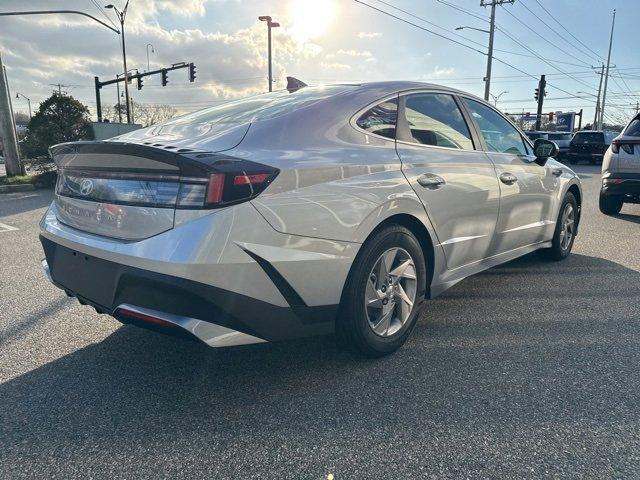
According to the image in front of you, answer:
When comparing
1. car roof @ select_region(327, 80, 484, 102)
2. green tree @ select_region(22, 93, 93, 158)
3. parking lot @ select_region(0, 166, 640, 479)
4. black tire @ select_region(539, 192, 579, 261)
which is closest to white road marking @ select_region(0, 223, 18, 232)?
parking lot @ select_region(0, 166, 640, 479)

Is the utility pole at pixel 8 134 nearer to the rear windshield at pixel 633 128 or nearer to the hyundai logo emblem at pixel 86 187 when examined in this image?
the hyundai logo emblem at pixel 86 187

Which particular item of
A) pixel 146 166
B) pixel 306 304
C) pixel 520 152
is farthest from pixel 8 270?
pixel 520 152

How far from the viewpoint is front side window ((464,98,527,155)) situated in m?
3.73

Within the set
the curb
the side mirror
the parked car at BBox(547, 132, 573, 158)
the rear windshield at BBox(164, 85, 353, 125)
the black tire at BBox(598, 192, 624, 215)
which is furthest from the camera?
the parked car at BBox(547, 132, 573, 158)

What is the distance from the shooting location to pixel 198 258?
2.04 m

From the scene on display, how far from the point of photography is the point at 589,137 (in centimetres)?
2422

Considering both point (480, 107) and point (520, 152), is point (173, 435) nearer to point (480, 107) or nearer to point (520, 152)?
point (480, 107)

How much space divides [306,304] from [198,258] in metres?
0.59

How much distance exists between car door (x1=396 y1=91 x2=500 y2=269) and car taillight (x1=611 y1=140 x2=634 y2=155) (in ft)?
15.8

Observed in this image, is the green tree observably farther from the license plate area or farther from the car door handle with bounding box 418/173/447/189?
the car door handle with bounding box 418/173/447/189

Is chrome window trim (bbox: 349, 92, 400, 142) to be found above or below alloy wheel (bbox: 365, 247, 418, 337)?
above

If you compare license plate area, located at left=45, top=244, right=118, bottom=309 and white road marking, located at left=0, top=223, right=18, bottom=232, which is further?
white road marking, located at left=0, top=223, right=18, bottom=232

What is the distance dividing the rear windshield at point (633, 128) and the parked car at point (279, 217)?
5163 mm

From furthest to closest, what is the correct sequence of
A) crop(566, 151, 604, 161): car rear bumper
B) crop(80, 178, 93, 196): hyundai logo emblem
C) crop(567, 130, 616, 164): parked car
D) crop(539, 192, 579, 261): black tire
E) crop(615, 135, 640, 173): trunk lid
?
crop(566, 151, 604, 161): car rear bumper < crop(567, 130, 616, 164): parked car < crop(615, 135, 640, 173): trunk lid < crop(539, 192, 579, 261): black tire < crop(80, 178, 93, 196): hyundai logo emblem
